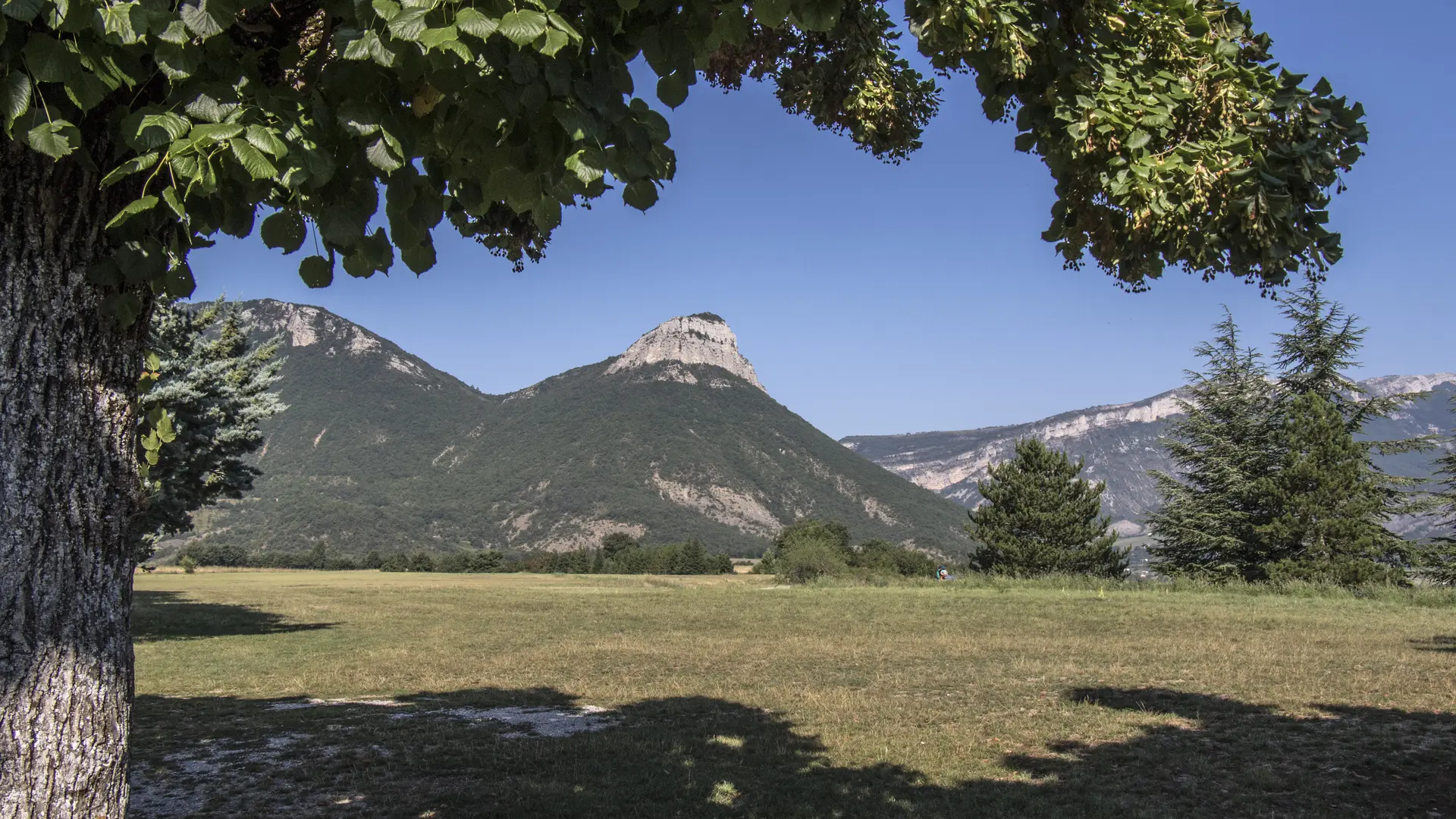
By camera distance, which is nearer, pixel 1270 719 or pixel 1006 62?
pixel 1006 62

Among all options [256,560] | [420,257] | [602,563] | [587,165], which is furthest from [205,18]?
[256,560]

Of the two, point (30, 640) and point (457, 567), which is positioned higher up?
point (30, 640)

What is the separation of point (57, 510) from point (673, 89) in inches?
88.4

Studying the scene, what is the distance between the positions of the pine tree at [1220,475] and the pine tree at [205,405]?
42.2 m

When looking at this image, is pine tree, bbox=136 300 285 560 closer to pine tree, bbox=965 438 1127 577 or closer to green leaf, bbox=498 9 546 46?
green leaf, bbox=498 9 546 46

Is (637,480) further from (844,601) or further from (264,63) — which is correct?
(264,63)

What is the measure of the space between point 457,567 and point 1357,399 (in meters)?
74.9

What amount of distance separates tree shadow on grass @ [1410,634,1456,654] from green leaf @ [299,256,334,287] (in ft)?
58.9

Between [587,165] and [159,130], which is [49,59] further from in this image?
[587,165]

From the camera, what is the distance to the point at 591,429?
176750 millimetres

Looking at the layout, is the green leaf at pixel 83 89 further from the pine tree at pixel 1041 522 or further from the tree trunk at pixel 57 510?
the pine tree at pixel 1041 522

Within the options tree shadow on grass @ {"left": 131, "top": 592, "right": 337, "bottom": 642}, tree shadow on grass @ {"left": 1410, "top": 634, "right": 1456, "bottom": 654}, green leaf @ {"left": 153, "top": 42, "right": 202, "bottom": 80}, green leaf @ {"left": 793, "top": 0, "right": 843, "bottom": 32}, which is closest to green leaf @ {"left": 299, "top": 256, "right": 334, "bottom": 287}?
green leaf @ {"left": 153, "top": 42, "right": 202, "bottom": 80}

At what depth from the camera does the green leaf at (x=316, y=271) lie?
2.56 metres

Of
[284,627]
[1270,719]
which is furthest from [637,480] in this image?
[1270,719]
